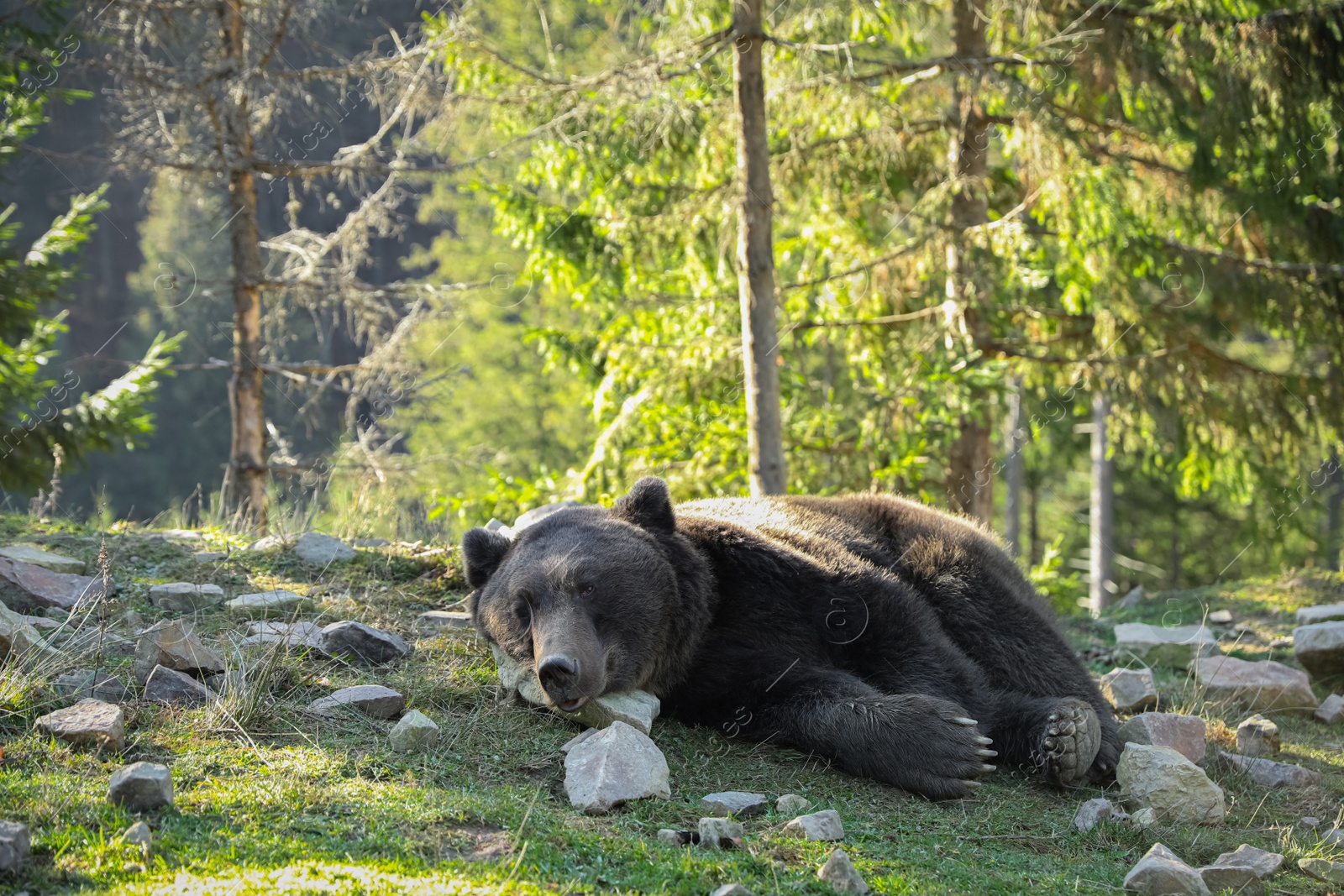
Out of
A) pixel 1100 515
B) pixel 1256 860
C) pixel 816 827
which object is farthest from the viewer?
pixel 1100 515

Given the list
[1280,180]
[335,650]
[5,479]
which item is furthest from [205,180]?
[1280,180]

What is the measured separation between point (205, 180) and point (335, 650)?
319 inches

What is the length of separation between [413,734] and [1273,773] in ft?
11.5

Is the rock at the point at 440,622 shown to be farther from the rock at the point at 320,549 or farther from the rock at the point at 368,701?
the rock at the point at 368,701

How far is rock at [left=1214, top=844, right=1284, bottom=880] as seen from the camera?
328 cm

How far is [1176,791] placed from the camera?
153 inches

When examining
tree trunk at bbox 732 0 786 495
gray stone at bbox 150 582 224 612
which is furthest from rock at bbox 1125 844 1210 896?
tree trunk at bbox 732 0 786 495

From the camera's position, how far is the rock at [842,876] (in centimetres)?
286

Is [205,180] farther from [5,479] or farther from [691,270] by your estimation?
[691,270]

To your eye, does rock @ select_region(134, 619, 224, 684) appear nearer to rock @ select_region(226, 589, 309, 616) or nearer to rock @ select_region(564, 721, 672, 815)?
rock @ select_region(226, 589, 309, 616)

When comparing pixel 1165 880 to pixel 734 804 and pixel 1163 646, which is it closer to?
pixel 734 804

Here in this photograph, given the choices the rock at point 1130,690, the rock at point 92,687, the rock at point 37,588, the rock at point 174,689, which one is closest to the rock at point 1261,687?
the rock at point 1130,690

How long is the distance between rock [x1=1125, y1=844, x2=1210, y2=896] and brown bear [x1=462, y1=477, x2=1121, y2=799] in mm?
886

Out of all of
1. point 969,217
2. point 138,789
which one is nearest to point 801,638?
point 138,789
